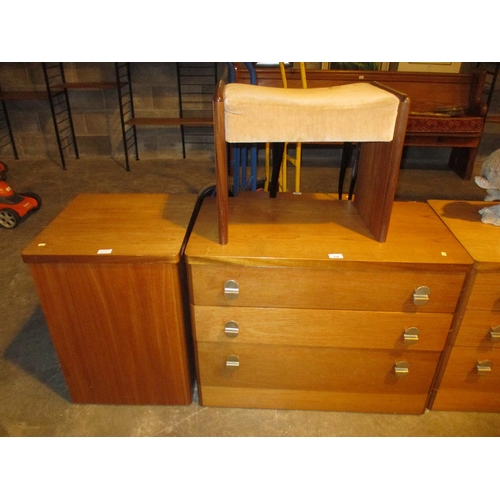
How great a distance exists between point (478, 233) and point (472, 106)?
2805 millimetres

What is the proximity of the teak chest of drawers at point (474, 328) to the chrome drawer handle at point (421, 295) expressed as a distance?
13 cm

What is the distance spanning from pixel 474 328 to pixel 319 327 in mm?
484

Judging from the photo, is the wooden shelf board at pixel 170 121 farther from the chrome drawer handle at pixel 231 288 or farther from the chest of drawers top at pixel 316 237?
the chrome drawer handle at pixel 231 288

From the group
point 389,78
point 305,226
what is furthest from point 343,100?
point 389,78

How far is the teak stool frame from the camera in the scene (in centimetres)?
104

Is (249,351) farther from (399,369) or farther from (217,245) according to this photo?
(399,369)

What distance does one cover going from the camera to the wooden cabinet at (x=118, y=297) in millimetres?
1161

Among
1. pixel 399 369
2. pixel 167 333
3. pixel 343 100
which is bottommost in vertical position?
pixel 399 369

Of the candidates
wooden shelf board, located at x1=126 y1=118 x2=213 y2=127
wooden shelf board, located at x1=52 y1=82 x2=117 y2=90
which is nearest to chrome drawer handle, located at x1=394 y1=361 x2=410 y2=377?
wooden shelf board, located at x1=126 y1=118 x2=213 y2=127

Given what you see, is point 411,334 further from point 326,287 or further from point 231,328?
point 231,328

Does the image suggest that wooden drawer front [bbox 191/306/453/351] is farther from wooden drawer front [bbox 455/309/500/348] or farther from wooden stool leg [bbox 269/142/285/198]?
wooden stool leg [bbox 269/142/285/198]

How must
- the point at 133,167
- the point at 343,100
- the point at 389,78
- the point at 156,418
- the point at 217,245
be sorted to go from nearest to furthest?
the point at 343,100 < the point at 217,245 < the point at 156,418 < the point at 389,78 < the point at 133,167

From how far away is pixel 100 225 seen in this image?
1307 millimetres

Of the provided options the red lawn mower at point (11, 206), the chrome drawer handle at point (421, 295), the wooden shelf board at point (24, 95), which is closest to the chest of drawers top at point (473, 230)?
the chrome drawer handle at point (421, 295)
